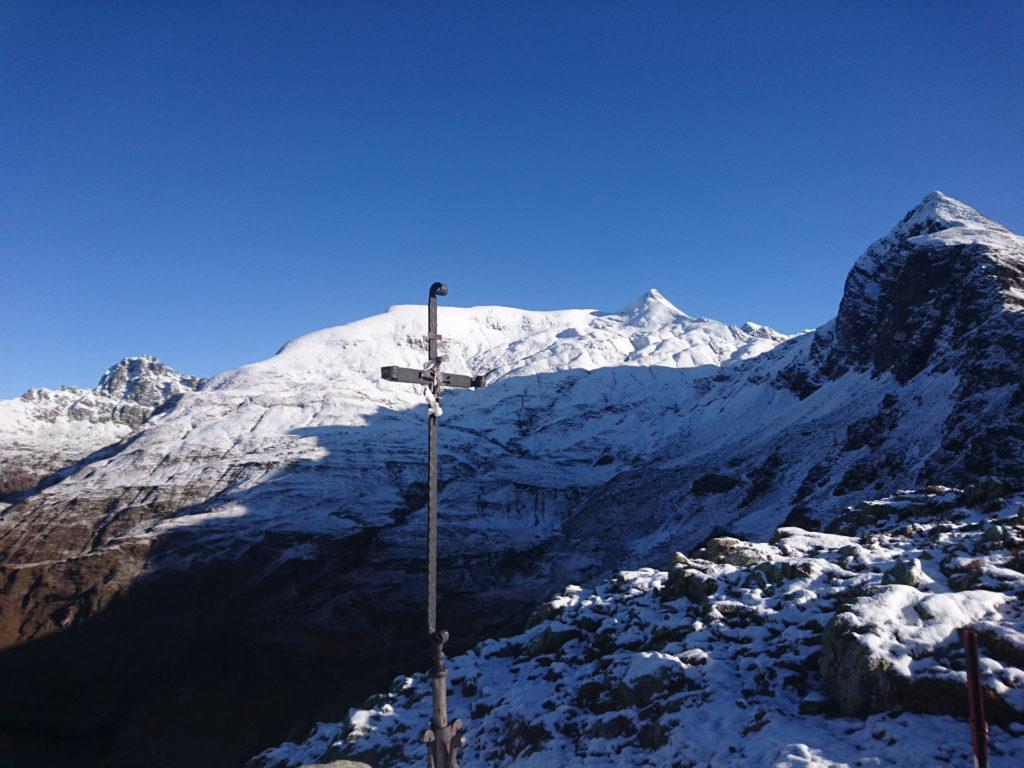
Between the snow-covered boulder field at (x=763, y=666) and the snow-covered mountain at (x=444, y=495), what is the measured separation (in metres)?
34.1

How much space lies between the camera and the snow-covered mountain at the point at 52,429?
14188 centimetres

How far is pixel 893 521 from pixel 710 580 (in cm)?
896

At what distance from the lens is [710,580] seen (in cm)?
1680

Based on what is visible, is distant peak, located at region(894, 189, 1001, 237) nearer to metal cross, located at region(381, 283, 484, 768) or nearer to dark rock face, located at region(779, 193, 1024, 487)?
dark rock face, located at region(779, 193, 1024, 487)

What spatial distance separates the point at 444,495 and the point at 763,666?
9987cm

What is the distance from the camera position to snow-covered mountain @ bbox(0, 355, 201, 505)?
465 feet

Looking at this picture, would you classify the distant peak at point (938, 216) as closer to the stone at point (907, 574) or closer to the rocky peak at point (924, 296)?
the rocky peak at point (924, 296)

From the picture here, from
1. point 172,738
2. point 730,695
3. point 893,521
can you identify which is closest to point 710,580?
point 730,695

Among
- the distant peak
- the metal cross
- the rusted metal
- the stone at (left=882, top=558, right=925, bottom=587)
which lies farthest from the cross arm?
the distant peak

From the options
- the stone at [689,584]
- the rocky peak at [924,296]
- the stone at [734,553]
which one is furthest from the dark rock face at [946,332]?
the stone at [689,584]

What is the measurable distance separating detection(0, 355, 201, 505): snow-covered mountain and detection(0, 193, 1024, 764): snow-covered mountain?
87.6 ft

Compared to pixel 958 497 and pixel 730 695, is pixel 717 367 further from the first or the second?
pixel 730 695

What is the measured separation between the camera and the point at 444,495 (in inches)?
4343

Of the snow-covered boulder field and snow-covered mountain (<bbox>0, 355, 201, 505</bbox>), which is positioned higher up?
snow-covered mountain (<bbox>0, 355, 201, 505</bbox>)
